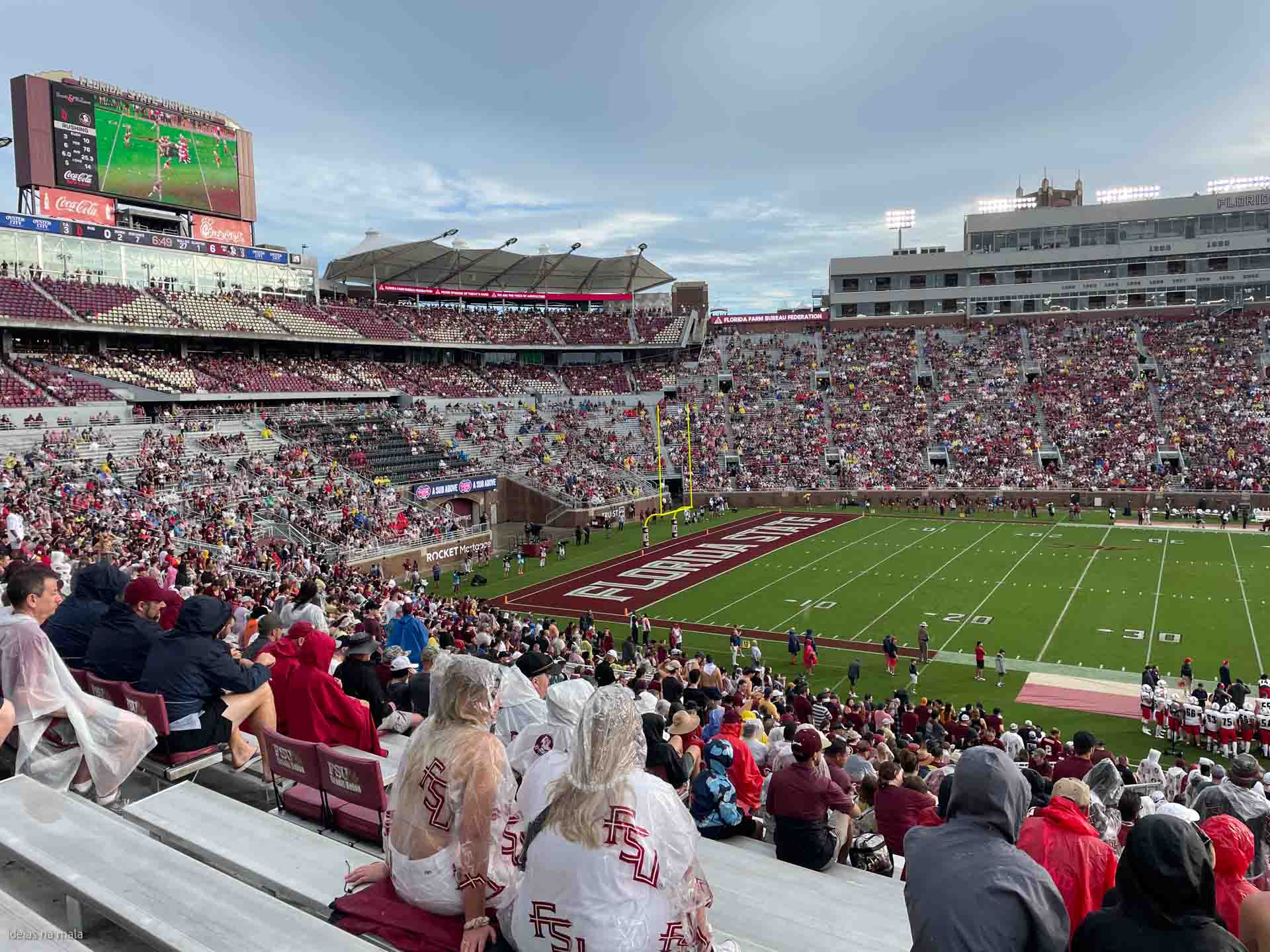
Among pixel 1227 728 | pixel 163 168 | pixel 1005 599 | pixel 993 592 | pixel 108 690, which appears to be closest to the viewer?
pixel 108 690

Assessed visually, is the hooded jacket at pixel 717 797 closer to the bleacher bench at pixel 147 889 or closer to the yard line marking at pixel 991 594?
the bleacher bench at pixel 147 889

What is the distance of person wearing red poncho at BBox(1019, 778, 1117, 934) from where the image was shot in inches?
141

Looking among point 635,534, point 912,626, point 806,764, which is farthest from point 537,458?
point 806,764

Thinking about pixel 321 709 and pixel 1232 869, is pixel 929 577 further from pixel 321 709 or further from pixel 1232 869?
pixel 1232 869

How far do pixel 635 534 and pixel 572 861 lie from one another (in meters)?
38.6

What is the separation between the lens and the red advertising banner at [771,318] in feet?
223

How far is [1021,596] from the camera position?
89.4ft

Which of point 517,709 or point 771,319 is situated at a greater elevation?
point 771,319

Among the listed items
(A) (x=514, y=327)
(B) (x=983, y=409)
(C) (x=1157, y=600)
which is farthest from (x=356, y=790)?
(A) (x=514, y=327)

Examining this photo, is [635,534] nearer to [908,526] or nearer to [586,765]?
[908,526]

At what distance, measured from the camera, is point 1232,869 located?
11.3 ft

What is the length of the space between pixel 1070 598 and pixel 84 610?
26.8 meters

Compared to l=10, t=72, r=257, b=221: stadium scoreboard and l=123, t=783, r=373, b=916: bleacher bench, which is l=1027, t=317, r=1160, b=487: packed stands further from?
l=123, t=783, r=373, b=916: bleacher bench

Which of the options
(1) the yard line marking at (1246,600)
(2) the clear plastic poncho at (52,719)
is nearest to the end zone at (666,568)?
(1) the yard line marking at (1246,600)
